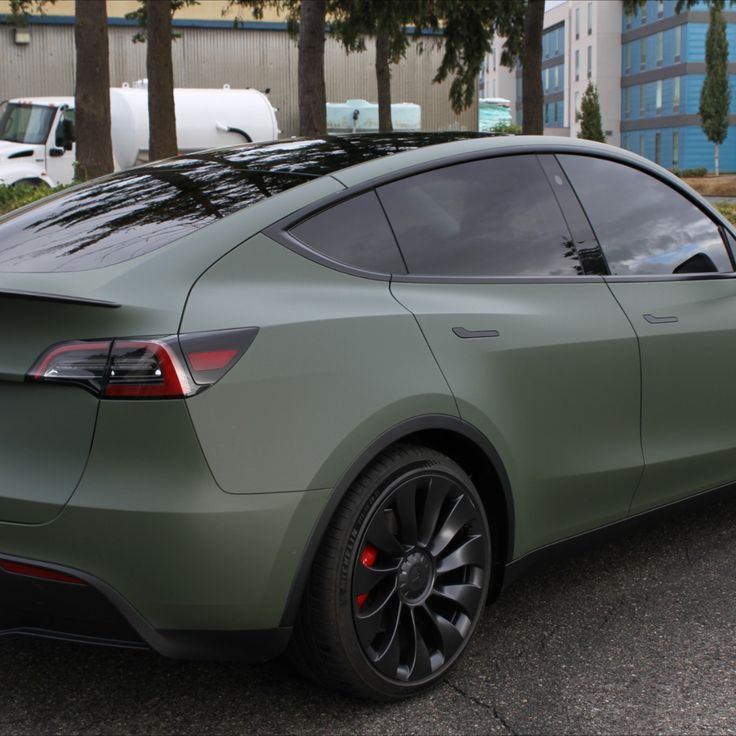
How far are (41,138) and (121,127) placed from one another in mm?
2234

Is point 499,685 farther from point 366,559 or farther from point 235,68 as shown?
point 235,68

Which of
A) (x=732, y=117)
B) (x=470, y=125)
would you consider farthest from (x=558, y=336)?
(x=732, y=117)

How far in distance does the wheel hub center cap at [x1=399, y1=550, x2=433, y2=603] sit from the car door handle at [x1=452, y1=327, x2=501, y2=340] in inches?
23.5

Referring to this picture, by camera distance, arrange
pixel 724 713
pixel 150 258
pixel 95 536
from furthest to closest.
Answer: pixel 724 713 < pixel 150 258 < pixel 95 536

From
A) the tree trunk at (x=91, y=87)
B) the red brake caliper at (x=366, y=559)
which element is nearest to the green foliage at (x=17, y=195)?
the tree trunk at (x=91, y=87)

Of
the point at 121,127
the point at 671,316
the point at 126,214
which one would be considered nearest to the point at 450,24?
the point at 121,127

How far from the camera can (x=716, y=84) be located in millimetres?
62469

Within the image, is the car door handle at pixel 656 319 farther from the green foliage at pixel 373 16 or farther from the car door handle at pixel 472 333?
the green foliage at pixel 373 16

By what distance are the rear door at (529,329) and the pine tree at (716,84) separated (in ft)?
208

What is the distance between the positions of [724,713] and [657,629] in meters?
A: 0.56

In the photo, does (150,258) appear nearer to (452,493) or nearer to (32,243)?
(32,243)

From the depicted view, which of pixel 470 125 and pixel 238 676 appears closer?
pixel 238 676

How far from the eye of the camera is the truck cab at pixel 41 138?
20344mm

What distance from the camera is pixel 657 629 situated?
3518 millimetres
